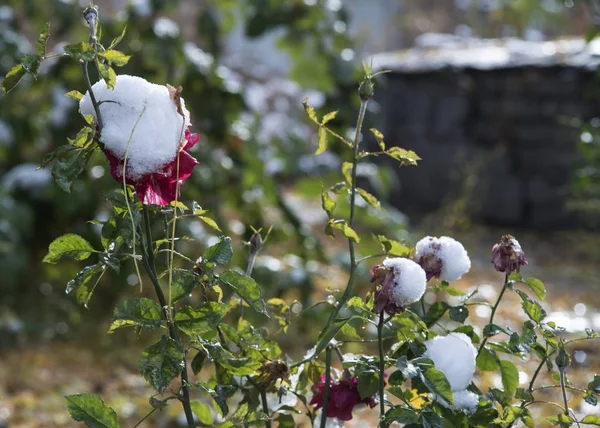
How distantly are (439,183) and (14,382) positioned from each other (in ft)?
10.8

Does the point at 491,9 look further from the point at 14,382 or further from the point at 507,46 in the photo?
the point at 14,382

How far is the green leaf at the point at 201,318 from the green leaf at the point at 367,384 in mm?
189

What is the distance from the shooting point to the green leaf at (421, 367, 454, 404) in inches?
30.4

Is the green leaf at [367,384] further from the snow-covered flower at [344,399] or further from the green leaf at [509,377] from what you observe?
the green leaf at [509,377]

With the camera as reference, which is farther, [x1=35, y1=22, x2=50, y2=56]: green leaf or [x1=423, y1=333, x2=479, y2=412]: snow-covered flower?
[x1=423, y1=333, x2=479, y2=412]: snow-covered flower

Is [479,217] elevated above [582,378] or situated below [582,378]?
above

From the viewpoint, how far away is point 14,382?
7.60 ft

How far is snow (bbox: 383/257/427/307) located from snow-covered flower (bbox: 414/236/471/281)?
0.07 metres

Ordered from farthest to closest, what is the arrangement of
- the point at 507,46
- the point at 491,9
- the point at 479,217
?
the point at 491,9
the point at 507,46
the point at 479,217

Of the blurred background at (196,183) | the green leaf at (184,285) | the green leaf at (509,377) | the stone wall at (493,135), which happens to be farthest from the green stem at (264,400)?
the stone wall at (493,135)

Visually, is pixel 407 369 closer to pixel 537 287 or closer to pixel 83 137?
pixel 537 287

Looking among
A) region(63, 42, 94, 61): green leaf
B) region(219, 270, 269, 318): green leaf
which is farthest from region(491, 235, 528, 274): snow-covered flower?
region(63, 42, 94, 61): green leaf

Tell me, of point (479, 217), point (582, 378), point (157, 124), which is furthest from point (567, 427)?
point (479, 217)

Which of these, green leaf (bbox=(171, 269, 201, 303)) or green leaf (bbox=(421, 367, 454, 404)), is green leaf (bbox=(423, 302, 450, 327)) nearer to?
green leaf (bbox=(421, 367, 454, 404))
